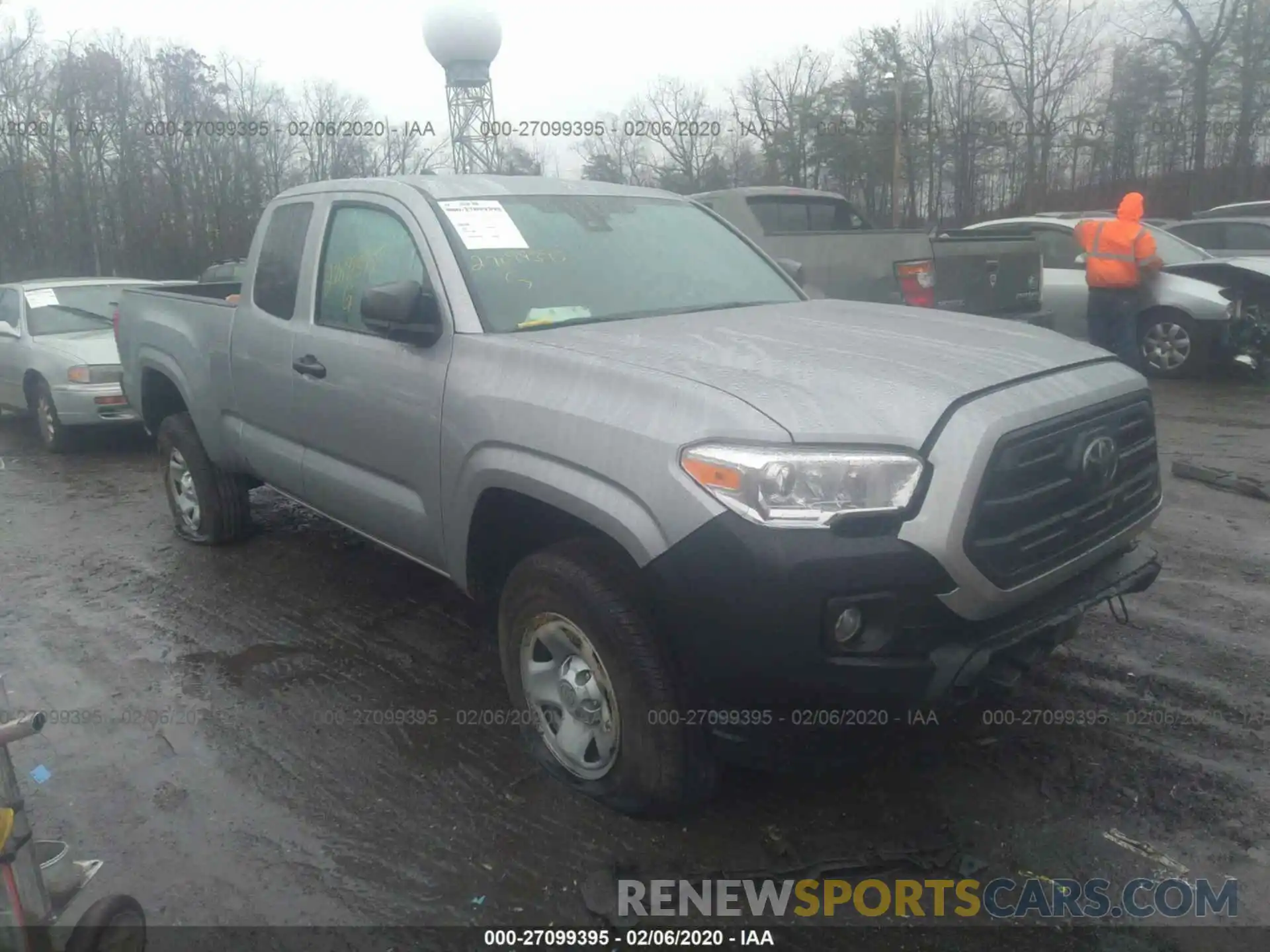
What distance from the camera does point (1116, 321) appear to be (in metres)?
10.1

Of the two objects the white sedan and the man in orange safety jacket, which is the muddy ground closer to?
the white sedan

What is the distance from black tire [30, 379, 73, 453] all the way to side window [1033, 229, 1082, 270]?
33.7 feet

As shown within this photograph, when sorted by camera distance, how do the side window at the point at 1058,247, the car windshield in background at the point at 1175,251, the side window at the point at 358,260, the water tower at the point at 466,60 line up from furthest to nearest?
1. the water tower at the point at 466,60
2. the side window at the point at 1058,247
3. the car windshield in background at the point at 1175,251
4. the side window at the point at 358,260

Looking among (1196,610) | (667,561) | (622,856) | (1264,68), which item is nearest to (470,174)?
(667,561)

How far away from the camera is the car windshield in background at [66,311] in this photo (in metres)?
9.62

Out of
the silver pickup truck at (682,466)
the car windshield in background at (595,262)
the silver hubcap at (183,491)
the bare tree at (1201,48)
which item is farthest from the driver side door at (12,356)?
the bare tree at (1201,48)

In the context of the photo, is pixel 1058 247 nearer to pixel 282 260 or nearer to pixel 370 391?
pixel 282 260

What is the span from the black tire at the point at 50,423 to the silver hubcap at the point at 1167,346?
10.4 m

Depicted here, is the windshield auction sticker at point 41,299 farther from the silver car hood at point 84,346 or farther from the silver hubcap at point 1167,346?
the silver hubcap at point 1167,346

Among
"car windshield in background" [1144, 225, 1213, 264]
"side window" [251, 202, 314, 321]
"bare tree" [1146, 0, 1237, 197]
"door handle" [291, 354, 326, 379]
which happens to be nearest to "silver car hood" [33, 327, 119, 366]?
"side window" [251, 202, 314, 321]

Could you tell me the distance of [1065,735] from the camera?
3.51 meters

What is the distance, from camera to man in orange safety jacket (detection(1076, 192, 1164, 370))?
9.71 m

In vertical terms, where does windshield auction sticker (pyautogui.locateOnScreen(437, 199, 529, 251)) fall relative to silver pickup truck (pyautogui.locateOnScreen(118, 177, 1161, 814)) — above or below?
above

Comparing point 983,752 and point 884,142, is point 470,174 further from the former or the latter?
point 884,142
